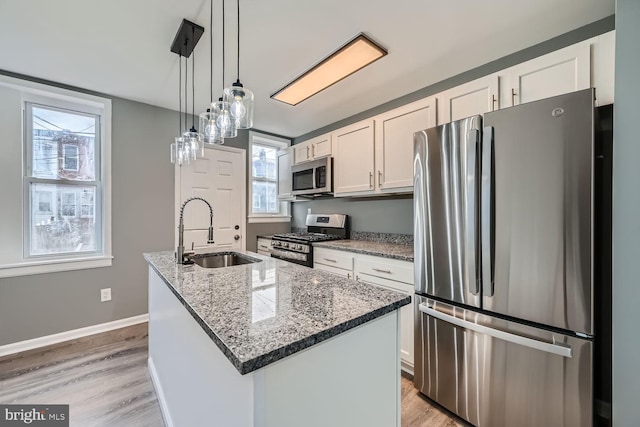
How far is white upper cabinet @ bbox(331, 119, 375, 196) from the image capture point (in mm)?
2645

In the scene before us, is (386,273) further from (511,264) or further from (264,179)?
(264,179)

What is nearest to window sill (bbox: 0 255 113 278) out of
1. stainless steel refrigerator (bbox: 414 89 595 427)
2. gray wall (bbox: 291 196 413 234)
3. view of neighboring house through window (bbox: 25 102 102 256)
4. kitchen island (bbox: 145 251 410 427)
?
view of neighboring house through window (bbox: 25 102 102 256)

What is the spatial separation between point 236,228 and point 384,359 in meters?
3.05

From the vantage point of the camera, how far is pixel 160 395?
5.58 ft

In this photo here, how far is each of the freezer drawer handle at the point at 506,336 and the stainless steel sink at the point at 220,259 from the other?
1370 millimetres

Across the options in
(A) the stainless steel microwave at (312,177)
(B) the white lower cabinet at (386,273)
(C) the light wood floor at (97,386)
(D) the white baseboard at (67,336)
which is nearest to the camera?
(C) the light wood floor at (97,386)

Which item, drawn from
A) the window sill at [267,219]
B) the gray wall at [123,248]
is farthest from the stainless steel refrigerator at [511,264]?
the gray wall at [123,248]

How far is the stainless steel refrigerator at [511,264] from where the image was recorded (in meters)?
1.22

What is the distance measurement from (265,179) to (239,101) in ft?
8.72

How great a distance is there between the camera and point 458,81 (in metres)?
2.32

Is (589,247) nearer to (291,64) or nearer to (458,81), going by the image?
(458,81)

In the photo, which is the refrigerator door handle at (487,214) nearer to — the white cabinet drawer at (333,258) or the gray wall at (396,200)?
the gray wall at (396,200)

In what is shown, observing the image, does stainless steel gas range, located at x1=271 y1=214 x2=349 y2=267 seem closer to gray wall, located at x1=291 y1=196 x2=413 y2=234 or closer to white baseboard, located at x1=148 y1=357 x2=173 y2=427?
gray wall, located at x1=291 y1=196 x2=413 y2=234

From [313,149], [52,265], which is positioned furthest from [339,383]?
[52,265]
